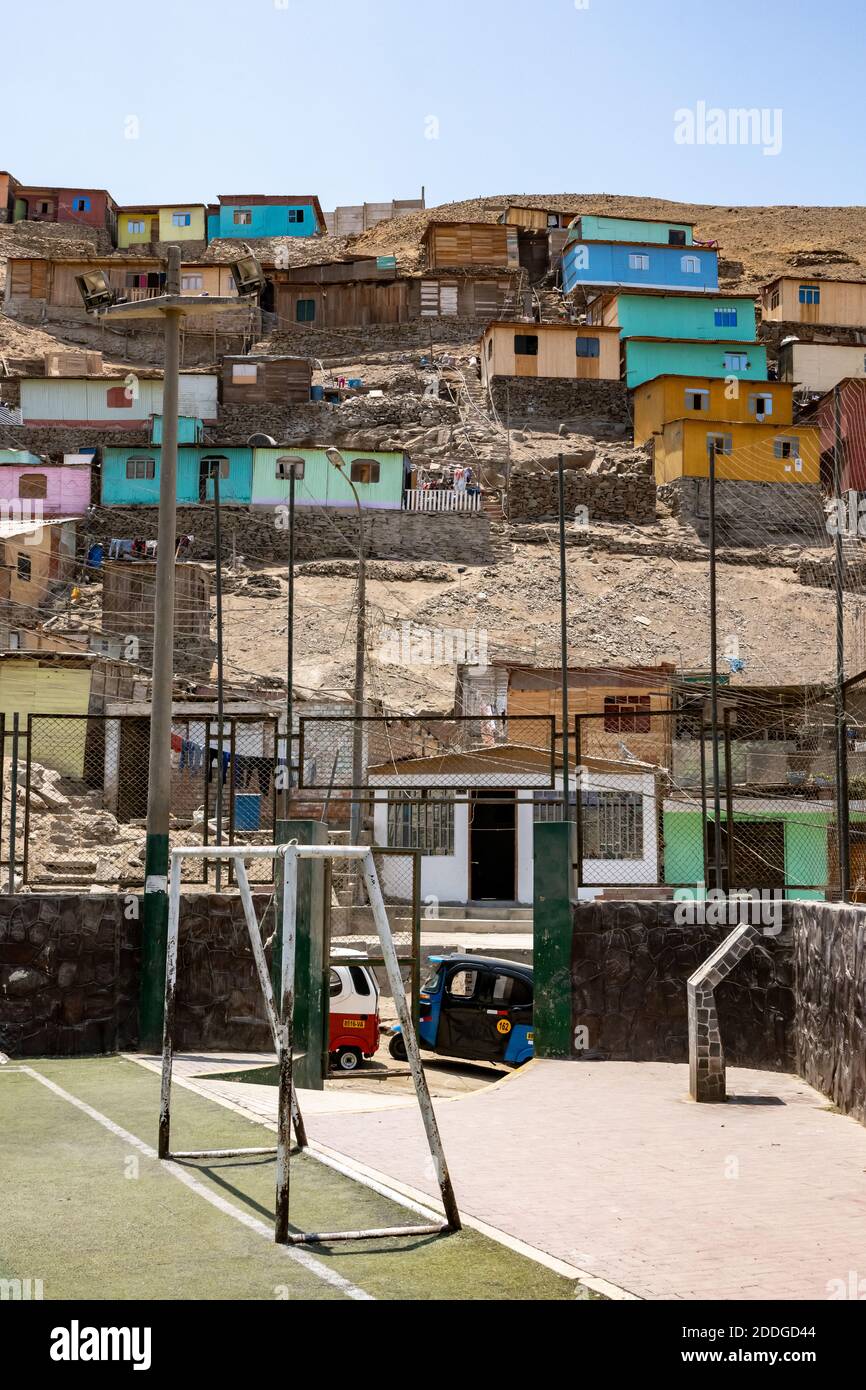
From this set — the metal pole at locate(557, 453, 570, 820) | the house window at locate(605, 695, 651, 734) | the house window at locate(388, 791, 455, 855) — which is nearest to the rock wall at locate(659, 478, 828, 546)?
the house window at locate(605, 695, 651, 734)

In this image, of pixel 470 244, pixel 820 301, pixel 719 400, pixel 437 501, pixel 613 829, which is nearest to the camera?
pixel 613 829

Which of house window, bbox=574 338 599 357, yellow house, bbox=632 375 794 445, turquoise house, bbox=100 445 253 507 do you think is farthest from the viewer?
house window, bbox=574 338 599 357

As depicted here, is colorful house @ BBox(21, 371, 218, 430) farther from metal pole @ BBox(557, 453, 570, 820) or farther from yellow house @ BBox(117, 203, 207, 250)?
metal pole @ BBox(557, 453, 570, 820)

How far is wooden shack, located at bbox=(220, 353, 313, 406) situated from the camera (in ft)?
210

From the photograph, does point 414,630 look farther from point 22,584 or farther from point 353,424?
point 353,424

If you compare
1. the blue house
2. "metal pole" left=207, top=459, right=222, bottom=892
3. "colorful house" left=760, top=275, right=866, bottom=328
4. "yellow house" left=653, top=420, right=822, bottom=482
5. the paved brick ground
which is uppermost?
the blue house

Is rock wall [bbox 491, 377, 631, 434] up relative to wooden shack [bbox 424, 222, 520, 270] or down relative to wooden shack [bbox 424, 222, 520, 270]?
down

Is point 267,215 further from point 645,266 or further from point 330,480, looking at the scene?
point 330,480

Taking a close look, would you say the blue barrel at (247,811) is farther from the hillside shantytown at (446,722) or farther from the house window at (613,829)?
the house window at (613,829)

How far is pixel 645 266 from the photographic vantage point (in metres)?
75.1

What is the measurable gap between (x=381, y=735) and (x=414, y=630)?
16.8 m

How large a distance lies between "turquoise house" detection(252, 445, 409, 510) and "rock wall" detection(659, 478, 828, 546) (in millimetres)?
11540

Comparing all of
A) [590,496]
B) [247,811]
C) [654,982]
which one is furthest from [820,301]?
[654,982]

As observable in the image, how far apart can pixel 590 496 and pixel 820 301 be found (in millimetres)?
24277
